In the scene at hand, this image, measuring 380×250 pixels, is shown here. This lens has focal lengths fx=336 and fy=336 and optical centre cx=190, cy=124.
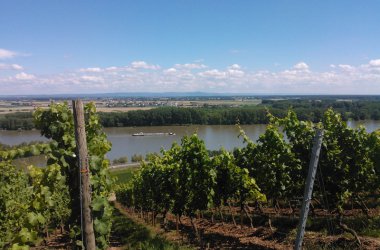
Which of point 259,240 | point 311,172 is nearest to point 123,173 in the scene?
point 259,240

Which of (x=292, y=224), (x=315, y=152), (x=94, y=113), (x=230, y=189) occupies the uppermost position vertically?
(x=94, y=113)

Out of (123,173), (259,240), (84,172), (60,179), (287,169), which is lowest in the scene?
(123,173)

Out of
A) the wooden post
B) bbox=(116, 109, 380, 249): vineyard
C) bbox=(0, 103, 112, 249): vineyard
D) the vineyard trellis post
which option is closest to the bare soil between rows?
bbox=(116, 109, 380, 249): vineyard

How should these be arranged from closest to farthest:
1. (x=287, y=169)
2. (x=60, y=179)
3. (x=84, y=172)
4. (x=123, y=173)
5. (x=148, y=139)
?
(x=84, y=172)
(x=60, y=179)
(x=287, y=169)
(x=123, y=173)
(x=148, y=139)

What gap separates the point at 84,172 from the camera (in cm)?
369

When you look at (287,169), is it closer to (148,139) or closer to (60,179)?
(60,179)

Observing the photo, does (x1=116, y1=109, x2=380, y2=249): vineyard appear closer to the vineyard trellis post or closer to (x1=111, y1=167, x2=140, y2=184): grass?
the vineyard trellis post

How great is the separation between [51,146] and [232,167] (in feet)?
19.9

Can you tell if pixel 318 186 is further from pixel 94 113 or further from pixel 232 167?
pixel 94 113

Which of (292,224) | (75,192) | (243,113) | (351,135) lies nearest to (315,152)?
(75,192)

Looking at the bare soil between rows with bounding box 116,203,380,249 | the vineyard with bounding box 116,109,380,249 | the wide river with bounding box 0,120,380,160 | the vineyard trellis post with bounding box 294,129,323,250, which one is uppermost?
the vineyard trellis post with bounding box 294,129,323,250

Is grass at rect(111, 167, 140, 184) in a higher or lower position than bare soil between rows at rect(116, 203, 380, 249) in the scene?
lower

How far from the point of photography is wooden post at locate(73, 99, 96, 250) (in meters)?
3.60

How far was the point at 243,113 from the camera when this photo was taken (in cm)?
7938
